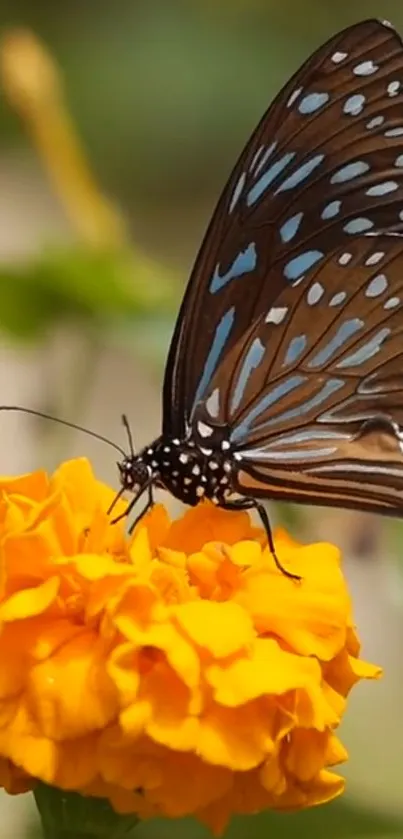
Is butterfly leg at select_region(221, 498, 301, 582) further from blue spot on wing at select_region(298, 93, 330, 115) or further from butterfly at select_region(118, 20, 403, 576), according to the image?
blue spot on wing at select_region(298, 93, 330, 115)

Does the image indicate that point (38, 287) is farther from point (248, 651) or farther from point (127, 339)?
point (248, 651)

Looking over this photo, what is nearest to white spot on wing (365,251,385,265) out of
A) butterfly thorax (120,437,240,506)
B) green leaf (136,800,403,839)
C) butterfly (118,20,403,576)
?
butterfly (118,20,403,576)

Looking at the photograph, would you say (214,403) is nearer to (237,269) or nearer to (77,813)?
(237,269)

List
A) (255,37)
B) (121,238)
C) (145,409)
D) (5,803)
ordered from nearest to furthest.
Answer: (5,803), (121,238), (145,409), (255,37)

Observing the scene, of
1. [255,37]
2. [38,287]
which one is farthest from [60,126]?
[255,37]

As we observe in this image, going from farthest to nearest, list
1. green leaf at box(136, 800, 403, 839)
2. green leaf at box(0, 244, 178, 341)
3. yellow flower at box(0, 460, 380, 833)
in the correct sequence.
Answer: green leaf at box(0, 244, 178, 341) → green leaf at box(136, 800, 403, 839) → yellow flower at box(0, 460, 380, 833)

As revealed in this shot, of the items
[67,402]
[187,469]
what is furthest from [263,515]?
[67,402]

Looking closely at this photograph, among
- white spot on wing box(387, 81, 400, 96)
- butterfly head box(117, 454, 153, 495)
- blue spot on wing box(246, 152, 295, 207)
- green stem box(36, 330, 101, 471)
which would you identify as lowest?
butterfly head box(117, 454, 153, 495)
